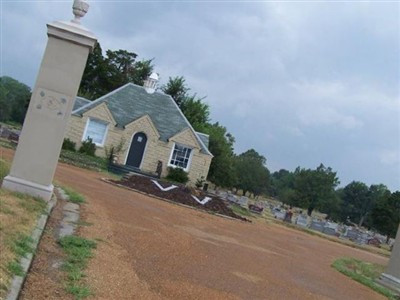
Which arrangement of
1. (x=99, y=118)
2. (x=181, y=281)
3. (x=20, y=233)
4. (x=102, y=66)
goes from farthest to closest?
(x=102, y=66) < (x=99, y=118) < (x=181, y=281) < (x=20, y=233)

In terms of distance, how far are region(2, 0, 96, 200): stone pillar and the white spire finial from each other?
37 centimetres

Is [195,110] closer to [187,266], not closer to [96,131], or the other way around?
[96,131]

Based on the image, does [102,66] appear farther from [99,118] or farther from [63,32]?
[63,32]

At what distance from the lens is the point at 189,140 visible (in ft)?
126

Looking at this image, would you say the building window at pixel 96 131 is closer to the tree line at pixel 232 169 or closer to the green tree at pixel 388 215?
the tree line at pixel 232 169

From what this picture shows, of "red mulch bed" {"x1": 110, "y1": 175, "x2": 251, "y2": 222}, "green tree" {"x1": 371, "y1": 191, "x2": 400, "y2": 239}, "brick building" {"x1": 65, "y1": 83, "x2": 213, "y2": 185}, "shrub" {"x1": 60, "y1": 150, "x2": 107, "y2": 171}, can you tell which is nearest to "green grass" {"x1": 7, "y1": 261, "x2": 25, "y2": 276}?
"red mulch bed" {"x1": 110, "y1": 175, "x2": 251, "y2": 222}

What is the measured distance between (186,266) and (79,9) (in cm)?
545

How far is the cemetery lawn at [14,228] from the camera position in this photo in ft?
18.4

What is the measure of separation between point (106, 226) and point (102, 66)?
5808 cm

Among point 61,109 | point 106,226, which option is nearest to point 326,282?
point 106,226

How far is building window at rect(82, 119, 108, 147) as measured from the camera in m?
37.0

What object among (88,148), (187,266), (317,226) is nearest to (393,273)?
(187,266)

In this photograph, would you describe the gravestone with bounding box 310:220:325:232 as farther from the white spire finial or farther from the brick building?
the white spire finial

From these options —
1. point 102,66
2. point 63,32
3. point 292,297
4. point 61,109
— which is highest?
point 102,66
